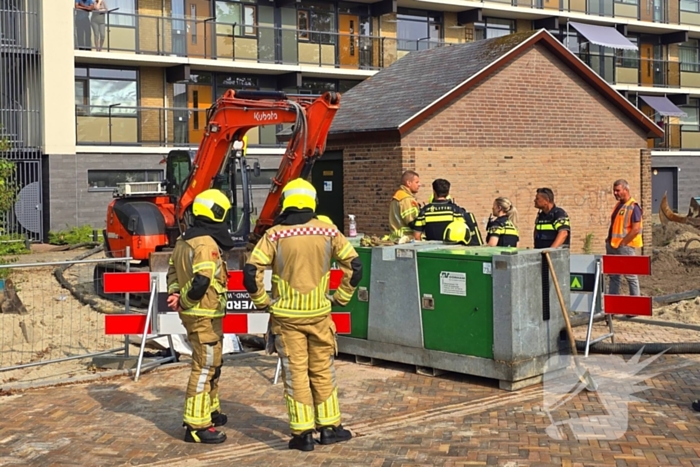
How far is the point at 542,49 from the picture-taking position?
18.8m

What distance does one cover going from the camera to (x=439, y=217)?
11.0 meters

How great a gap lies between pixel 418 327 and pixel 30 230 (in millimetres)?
21988

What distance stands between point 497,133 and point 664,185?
25670 millimetres

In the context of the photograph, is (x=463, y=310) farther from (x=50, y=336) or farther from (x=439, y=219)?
(x=50, y=336)

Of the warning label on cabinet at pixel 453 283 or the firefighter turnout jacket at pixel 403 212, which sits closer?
the warning label on cabinet at pixel 453 283

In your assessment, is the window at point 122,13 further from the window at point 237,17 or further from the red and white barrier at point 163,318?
the red and white barrier at point 163,318

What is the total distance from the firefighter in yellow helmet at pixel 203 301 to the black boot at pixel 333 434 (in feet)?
2.64

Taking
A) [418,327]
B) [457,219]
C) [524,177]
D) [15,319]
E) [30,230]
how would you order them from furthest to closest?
[30,230]
[524,177]
[15,319]
[457,219]
[418,327]

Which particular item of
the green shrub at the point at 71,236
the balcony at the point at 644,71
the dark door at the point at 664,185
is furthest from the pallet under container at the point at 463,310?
the dark door at the point at 664,185

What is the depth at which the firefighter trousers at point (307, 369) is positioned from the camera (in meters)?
7.02

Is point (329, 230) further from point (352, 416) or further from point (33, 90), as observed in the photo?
point (33, 90)

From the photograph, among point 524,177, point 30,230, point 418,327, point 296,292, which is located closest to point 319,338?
point 296,292

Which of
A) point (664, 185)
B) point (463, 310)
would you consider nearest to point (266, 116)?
point (463, 310)

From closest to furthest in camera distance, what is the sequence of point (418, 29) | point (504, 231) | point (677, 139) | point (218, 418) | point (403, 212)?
1. point (218, 418)
2. point (504, 231)
3. point (403, 212)
4. point (418, 29)
5. point (677, 139)
